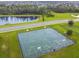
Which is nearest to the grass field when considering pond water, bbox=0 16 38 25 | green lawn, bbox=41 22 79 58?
green lawn, bbox=41 22 79 58

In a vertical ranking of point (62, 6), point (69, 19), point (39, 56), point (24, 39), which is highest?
point (62, 6)

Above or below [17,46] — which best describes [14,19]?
above

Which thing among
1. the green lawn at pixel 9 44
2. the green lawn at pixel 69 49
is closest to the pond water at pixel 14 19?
the green lawn at pixel 9 44

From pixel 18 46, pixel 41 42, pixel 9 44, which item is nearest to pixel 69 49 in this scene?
pixel 41 42

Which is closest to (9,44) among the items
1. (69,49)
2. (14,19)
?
(14,19)

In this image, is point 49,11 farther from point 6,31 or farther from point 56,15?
point 6,31

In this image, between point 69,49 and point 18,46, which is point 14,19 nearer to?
point 18,46

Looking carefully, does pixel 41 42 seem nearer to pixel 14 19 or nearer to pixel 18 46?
pixel 18 46

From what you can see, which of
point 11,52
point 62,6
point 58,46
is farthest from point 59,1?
point 11,52

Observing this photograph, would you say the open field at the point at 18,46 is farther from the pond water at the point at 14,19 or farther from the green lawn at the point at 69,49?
the pond water at the point at 14,19
